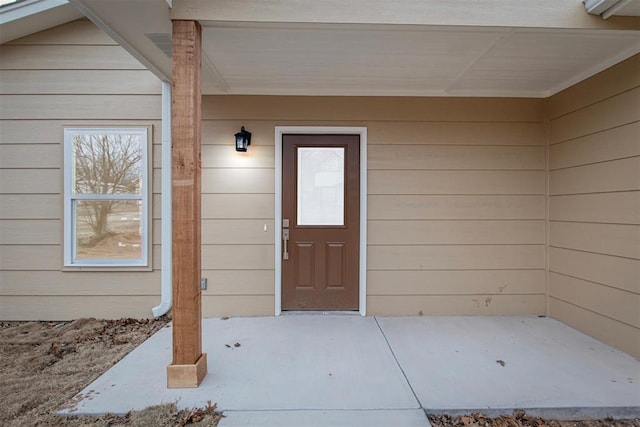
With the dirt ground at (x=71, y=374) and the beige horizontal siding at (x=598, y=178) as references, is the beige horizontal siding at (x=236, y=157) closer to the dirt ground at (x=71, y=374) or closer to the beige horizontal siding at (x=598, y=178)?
Answer: the dirt ground at (x=71, y=374)

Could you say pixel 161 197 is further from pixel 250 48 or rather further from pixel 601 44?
pixel 601 44

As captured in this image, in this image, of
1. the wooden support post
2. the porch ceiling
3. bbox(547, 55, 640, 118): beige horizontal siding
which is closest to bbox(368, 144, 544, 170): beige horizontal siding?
bbox(547, 55, 640, 118): beige horizontal siding

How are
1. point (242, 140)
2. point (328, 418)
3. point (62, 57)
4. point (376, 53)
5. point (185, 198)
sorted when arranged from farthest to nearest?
point (62, 57), point (242, 140), point (376, 53), point (185, 198), point (328, 418)

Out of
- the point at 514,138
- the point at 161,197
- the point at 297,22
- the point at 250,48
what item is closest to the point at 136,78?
the point at 161,197

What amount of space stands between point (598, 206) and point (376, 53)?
2415 millimetres

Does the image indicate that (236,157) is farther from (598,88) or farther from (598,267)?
(598,267)

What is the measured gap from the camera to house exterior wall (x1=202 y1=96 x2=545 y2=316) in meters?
3.40

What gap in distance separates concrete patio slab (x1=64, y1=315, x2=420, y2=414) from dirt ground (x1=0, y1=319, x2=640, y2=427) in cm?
11

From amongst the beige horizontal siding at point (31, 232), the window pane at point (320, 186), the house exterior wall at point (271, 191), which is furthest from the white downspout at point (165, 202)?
the window pane at point (320, 186)

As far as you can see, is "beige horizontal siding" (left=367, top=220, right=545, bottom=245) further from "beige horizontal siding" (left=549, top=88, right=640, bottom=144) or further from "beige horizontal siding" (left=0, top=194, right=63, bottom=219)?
"beige horizontal siding" (left=0, top=194, right=63, bottom=219)

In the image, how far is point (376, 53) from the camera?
259cm

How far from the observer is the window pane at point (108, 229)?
11.4 feet

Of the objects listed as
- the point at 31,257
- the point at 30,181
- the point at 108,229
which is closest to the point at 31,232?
the point at 31,257

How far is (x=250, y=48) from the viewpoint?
8.23ft
